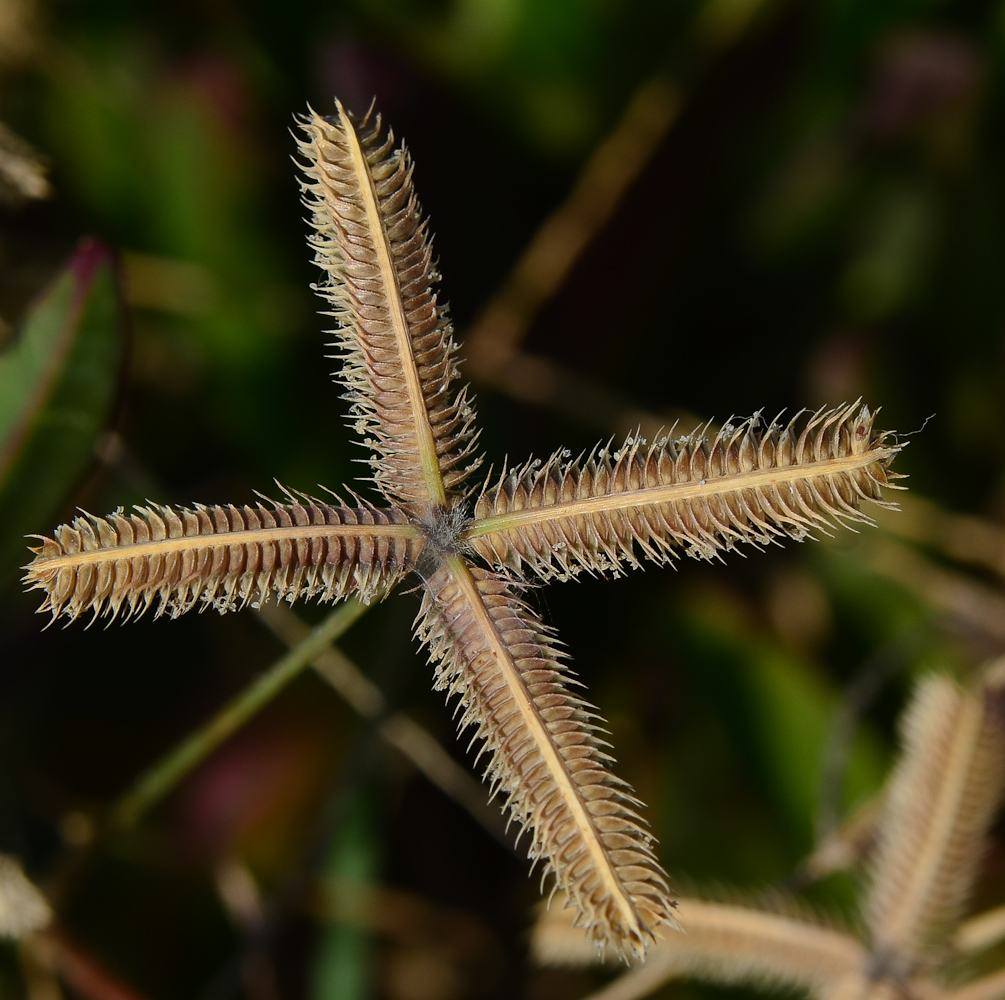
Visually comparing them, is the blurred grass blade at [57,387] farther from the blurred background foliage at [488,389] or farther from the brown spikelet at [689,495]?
the brown spikelet at [689,495]

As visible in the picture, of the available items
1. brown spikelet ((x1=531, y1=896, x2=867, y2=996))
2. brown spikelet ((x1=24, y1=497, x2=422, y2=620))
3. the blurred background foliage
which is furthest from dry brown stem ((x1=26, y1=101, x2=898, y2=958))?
the blurred background foliage

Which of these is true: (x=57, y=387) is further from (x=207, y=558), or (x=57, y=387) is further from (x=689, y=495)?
(x=689, y=495)

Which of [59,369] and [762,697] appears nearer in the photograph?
[59,369]

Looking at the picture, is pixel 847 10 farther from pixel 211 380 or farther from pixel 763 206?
pixel 211 380

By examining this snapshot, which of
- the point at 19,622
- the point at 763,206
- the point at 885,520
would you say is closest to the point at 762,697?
the point at 885,520

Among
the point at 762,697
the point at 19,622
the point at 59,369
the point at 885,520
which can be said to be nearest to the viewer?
the point at 59,369

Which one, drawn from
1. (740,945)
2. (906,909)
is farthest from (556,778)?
(906,909)
